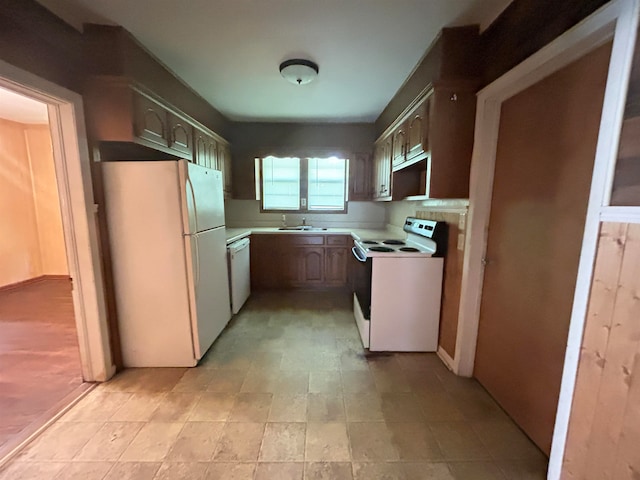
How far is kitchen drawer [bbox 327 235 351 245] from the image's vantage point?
4176mm

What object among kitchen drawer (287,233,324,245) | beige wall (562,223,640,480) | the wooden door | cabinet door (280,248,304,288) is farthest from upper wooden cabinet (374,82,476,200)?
cabinet door (280,248,304,288)

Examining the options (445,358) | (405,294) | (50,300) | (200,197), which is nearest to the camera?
(200,197)

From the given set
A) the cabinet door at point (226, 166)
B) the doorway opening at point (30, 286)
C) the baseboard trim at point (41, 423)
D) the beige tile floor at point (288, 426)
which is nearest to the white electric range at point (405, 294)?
the beige tile floor at point (288, 426)

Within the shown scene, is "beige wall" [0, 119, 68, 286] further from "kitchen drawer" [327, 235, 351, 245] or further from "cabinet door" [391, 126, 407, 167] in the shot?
"cabinet door" [391, 126, 407, 167]

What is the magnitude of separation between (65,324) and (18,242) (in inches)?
91.6

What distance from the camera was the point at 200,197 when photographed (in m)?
2.33

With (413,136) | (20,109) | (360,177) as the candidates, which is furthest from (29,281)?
(413,136)

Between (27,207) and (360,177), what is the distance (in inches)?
206

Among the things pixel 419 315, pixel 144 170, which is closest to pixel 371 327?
pixel 419 315

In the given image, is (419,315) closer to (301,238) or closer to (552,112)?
(552,112)

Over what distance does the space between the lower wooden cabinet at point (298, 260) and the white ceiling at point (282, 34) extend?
1966 mm

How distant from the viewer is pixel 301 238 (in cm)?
414

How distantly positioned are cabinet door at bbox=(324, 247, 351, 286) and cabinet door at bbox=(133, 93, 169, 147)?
2531mm

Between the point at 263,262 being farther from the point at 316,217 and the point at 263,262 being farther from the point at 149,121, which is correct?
the point at 149,121
